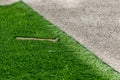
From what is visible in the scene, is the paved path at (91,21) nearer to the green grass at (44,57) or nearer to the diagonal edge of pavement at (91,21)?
the diagonal edge of pavement at (91,21)

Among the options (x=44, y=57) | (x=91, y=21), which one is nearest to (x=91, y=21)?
(x=91, y=21)

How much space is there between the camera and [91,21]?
7867 millimetres

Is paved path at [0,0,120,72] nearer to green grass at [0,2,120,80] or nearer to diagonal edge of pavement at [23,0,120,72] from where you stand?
diagonal edge of pavement at [23,0,120,72]

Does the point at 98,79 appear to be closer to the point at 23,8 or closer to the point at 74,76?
the point at 74,76

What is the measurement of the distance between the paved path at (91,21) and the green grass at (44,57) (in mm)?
235

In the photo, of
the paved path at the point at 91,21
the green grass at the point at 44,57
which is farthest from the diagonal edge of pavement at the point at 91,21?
the green grass at the point at 44,57

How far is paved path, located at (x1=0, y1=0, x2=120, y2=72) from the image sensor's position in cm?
651

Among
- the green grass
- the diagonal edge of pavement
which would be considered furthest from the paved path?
the green grass

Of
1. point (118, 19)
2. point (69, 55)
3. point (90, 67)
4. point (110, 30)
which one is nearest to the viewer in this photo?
point (90, 67)

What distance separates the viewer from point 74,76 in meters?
5.58

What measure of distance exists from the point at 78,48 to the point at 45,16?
214 cm

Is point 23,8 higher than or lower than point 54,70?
higher

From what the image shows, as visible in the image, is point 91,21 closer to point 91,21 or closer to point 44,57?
point 91,21

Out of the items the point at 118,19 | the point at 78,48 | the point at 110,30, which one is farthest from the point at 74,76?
the point at 118,19
